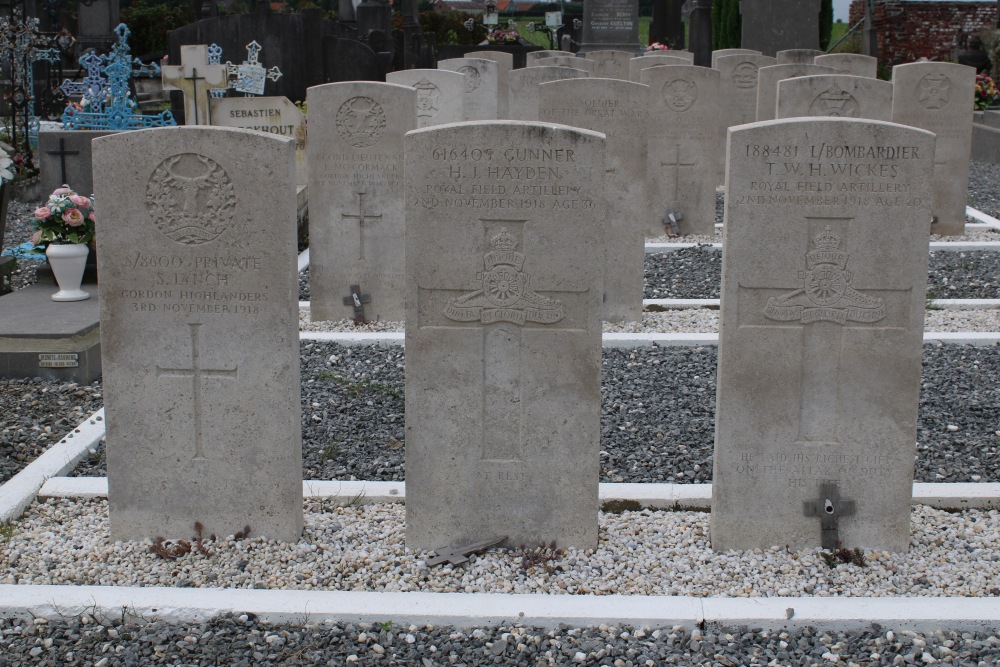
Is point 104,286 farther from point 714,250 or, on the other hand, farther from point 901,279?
point 714,250

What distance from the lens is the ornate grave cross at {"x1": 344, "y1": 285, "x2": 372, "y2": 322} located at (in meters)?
7.75

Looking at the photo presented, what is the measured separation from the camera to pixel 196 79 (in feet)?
38.7

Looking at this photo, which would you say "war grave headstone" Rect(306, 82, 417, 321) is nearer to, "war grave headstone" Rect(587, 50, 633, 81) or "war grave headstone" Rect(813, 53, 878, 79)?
"war grave headstone" Rect(813, 53, 878, 79)

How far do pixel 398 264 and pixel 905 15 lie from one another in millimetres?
26176

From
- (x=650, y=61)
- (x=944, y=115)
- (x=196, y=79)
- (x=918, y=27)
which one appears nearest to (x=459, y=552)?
(x=944, y=115)

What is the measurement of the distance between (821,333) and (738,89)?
1071 cm

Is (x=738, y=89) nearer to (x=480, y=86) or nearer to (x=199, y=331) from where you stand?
(x=480, y=86)

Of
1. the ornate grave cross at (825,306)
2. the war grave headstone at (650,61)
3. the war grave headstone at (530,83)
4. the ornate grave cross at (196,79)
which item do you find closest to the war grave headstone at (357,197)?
the ornate grave cross at (825,306)

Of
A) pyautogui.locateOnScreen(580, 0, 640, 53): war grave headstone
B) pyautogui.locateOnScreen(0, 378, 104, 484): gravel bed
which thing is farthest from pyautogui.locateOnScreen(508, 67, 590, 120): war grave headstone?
pyautogui.locateOnScreen(580, 0, 640, 53): war grave headstone

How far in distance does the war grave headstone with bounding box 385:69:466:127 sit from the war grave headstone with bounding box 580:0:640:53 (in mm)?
12048

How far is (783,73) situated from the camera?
40.1 ft

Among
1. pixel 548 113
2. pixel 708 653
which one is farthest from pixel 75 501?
pixel 548 113

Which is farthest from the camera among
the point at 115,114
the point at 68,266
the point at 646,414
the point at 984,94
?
the point at 984,94

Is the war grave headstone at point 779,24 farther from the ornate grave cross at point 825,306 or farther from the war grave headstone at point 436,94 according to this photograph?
the ornate grave cross at point 825,306
